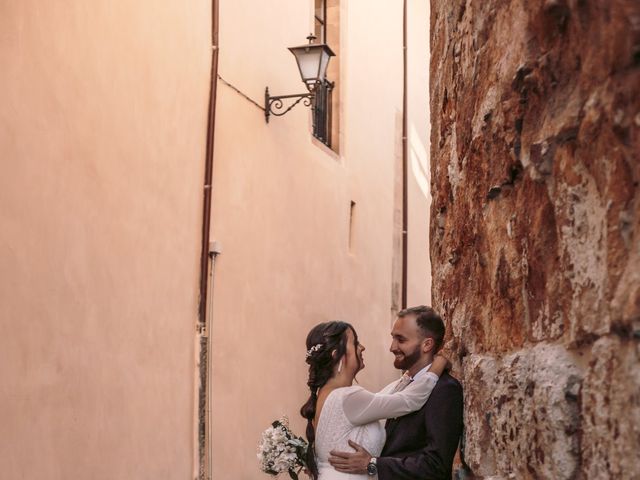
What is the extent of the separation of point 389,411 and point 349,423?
31 centimetres

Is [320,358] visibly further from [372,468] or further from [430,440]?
[430,440]

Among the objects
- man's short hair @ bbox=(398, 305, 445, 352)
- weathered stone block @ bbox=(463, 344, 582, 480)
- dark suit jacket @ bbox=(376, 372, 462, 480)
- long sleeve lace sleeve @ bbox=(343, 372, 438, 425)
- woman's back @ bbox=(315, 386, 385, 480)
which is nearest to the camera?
weathered stone block @ bbox=(463, 344, 582, 480)

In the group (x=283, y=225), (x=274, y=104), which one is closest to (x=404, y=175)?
(x=283, y=225)

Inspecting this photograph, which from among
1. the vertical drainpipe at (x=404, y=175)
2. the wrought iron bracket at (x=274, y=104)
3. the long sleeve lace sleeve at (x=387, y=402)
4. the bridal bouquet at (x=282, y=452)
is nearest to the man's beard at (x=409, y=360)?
the long sleeve lace sleeve at (x=387, y=402)

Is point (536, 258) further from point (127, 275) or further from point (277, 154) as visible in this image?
point (277, 154)

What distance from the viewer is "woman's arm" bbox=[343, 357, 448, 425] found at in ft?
11.9

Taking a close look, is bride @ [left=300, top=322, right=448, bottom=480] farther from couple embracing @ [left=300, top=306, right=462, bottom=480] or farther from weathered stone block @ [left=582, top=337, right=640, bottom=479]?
weathered stone block @ [left=582, top=337, right=640, bottom=479]

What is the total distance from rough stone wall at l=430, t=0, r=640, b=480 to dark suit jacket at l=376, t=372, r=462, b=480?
190 millimetres

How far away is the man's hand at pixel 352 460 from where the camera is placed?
3.96 meters

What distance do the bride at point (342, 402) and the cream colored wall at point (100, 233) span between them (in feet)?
9.72

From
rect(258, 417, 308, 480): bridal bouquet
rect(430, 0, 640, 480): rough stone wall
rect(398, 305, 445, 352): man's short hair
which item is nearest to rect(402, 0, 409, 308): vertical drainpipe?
rect(258, 417, 308, 480): bridal bouquet

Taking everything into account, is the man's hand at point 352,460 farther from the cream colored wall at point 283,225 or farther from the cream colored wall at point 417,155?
the cream colored wall at point 417,155

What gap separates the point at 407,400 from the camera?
3.76 meters

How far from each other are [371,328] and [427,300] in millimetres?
3288
